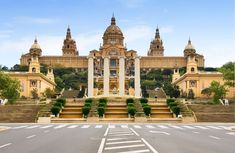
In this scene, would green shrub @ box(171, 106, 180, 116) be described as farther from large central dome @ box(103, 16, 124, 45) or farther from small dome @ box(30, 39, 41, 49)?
large central dome @ box(103, 16, 124, 45)

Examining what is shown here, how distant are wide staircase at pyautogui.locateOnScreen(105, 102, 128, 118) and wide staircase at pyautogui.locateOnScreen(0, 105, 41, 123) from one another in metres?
9.18

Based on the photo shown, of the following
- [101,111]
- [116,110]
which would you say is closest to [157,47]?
[116,110]

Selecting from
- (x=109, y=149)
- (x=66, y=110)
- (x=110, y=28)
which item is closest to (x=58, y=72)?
(x=110, y=28)

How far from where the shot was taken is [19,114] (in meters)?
49.7

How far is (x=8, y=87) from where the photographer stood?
64000 mm

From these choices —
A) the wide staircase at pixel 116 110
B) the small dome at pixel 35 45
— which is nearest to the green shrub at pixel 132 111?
the wide staircase at pixel 116 110

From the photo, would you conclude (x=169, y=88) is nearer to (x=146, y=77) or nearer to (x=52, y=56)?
(x=146, y=77)

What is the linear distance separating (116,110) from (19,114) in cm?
1342

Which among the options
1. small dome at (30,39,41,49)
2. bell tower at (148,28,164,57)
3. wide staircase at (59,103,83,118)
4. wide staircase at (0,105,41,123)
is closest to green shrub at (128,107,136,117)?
wide staircase at (59,103,83,118)

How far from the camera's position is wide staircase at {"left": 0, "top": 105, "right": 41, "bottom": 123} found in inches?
1840

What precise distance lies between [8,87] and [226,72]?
3509 cm

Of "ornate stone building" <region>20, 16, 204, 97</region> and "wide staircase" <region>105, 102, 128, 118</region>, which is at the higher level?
"ornate stone building" <region>20, 16, 204, 97</region>

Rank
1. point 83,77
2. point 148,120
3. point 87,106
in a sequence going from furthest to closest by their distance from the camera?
point 83,77 < point 87,106 < point 148,120

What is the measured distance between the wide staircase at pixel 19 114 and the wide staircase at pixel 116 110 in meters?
9.18
